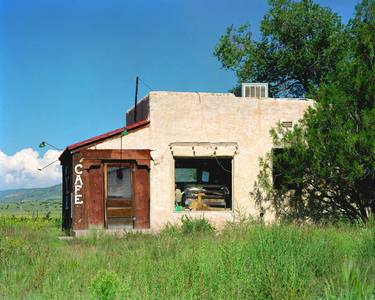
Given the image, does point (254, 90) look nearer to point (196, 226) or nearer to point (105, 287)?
point (196, 226)

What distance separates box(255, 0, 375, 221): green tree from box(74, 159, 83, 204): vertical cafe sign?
5751mm

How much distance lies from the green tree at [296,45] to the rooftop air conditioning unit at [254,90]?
13.0 metres

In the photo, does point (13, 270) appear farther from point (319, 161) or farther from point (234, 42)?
point (234, 42)

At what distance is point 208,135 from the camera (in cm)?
1936

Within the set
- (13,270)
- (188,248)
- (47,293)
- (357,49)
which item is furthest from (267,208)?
(47,293)

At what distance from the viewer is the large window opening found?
1964 centimetres

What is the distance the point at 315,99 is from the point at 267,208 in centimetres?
394

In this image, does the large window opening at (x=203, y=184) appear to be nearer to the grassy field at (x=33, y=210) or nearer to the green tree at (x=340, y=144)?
the green tree at (x=340, y=144)

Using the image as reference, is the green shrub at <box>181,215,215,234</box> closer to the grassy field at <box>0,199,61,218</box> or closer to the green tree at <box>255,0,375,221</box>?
the green tree at <box>255,0,375,221</box>

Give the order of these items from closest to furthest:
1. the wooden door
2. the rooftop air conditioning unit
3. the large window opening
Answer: the wooden door, the large window opening, the rooftop air conditioning unit

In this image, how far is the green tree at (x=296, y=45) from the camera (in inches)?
1315

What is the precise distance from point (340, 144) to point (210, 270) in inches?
383

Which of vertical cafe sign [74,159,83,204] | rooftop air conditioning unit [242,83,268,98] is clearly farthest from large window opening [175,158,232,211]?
vertical cafe sign [74,159,83,204]

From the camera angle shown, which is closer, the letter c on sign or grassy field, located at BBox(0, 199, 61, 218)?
the letter c on sign
